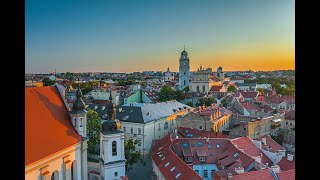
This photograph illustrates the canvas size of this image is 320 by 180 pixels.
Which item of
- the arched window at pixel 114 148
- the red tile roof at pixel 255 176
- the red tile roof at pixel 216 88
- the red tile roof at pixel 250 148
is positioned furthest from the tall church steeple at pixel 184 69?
the red tile roof at pixel 255 176

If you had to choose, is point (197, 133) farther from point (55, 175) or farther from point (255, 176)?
point (55, 175)

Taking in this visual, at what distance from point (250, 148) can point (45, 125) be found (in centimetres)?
1189

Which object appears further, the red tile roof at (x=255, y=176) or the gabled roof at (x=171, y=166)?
the gabled roof at (x=171, y=166)

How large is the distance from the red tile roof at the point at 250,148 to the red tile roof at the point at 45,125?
9.70 metres

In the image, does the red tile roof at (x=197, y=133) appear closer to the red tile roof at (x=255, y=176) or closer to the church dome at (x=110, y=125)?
the church dome at (x=110, y=125)

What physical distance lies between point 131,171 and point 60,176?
8.42m

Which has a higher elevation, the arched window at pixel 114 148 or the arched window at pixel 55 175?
the arched window at pixel 114 148

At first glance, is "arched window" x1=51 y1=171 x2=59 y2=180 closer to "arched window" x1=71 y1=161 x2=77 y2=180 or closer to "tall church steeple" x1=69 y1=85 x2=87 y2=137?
"arched window" x1=71 y1=161 x2=77 y2=180

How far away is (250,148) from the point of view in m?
19.1

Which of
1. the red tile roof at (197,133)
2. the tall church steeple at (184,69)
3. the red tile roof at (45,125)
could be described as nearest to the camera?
the red tile roof at (45,125)

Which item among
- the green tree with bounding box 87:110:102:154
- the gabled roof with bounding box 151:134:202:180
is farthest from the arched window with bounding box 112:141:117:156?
the green tree with bounding box 87:110:102:154

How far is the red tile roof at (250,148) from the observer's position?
17.5 m
